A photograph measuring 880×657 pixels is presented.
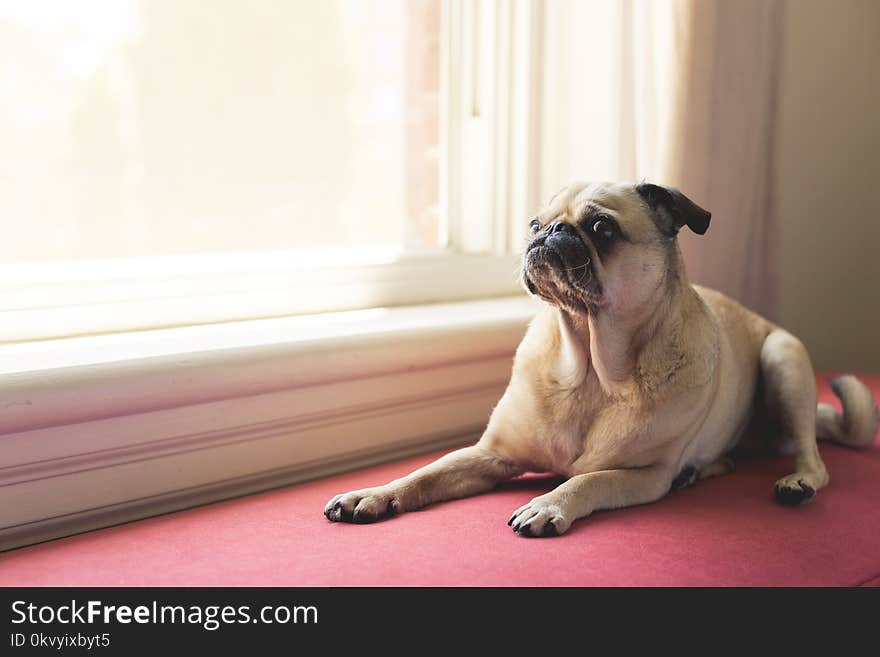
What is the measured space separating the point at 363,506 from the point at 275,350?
29cm

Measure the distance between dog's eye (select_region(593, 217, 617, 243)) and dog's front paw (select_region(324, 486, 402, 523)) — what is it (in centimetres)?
44

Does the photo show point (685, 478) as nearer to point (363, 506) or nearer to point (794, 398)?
point (794, 398)

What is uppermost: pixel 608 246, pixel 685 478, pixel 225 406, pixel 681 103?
pixel 681 103

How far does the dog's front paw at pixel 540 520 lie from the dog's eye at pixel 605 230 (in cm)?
35

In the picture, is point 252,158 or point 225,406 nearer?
point 225,406

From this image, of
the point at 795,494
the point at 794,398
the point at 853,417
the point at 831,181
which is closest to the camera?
the point at 795,494

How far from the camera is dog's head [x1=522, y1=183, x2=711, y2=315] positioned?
123 cm

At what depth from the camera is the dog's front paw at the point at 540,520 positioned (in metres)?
1.18

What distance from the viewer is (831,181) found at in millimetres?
2395

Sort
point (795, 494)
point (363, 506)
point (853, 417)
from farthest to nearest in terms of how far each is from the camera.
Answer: point (853, 417) → point (795, 494) → point (363, 506)

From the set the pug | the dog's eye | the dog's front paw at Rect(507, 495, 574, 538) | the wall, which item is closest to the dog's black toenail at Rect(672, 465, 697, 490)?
the pug

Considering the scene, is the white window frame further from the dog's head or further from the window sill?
the dog's head

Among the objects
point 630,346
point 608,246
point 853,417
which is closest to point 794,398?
point 853,417
